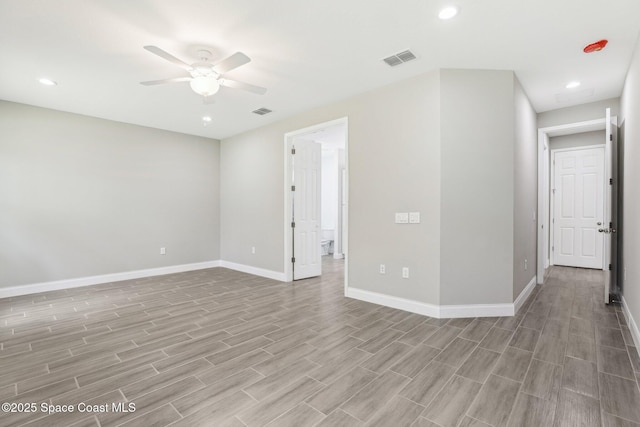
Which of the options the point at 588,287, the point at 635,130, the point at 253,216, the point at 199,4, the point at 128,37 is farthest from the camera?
the point at 253,216

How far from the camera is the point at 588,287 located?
4.60m

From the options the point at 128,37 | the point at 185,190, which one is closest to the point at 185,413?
the point at 128,37

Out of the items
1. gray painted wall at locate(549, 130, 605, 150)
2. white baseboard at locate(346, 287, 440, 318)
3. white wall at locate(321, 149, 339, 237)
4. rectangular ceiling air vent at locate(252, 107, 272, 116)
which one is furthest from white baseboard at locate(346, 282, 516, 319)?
white wall at locate(321, 149, 339, 237)

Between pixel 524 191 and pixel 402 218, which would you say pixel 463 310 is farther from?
pixel 524 191

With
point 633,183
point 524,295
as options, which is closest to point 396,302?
point 524,295

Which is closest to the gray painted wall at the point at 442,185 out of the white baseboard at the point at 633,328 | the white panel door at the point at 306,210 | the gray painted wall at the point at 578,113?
the white baseboard at the point at 633,328

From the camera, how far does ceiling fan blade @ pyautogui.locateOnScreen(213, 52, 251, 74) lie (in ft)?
8.13

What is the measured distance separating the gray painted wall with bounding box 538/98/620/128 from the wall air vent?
3.20 m

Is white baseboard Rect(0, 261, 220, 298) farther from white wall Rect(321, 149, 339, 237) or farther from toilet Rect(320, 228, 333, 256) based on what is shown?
white wall Rect(321, 149, 339, 237)

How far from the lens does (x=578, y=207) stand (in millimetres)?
5969

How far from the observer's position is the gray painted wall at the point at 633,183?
2.73 metres

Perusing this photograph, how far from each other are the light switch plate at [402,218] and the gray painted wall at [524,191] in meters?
1.23

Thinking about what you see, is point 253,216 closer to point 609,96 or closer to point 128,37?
point 128,37

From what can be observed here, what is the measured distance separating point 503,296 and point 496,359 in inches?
46.7
